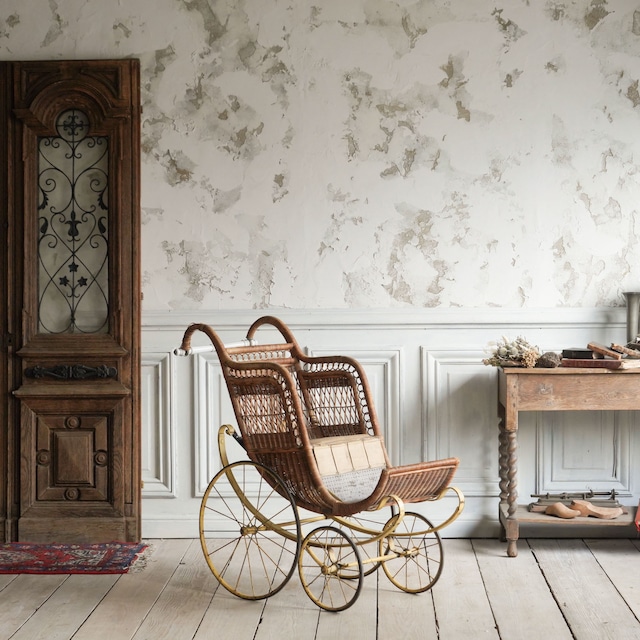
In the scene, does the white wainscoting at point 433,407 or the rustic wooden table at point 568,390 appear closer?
the rustic wooden table at point 568,390

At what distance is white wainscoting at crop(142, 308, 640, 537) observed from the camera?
4023mm

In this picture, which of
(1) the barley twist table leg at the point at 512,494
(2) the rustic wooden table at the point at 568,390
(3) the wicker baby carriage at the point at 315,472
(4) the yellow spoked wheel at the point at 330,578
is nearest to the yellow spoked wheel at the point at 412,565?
(3) the wicker baby carriage at the point at 315,472

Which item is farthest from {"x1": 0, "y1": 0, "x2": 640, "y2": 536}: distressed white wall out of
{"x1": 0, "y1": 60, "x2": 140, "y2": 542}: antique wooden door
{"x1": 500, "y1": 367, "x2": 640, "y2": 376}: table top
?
{"x1": 500, "y1": 367, "x2": 640, "y2": 376}: table top

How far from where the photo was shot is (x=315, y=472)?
297 centimetres

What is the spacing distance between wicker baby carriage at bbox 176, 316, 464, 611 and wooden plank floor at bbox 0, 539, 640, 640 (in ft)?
0.27

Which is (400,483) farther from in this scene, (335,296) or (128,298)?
(128,298)

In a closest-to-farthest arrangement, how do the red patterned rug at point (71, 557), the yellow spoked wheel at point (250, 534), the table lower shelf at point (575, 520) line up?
1. the yellow spoked wheel at point (250, 534)
2. the red patterned rug at point (71, 557)
3. the table lower shelf at point (575, 520)

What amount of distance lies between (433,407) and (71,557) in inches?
70.0

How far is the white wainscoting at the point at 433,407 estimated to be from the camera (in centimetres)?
402

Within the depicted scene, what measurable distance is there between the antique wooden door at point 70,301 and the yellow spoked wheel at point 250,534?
0.40m

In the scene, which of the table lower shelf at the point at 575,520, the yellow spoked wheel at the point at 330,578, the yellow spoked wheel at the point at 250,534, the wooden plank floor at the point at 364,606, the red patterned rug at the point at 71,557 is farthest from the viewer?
the table lower shelf at the point at 575,520

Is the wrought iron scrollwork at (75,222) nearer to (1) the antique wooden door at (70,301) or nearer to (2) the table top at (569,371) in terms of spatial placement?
(1) the antique wooden door at (70,301)

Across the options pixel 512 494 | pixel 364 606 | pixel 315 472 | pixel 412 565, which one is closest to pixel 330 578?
pixel 364 606

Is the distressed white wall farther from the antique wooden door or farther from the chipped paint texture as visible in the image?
the antique wooden door
